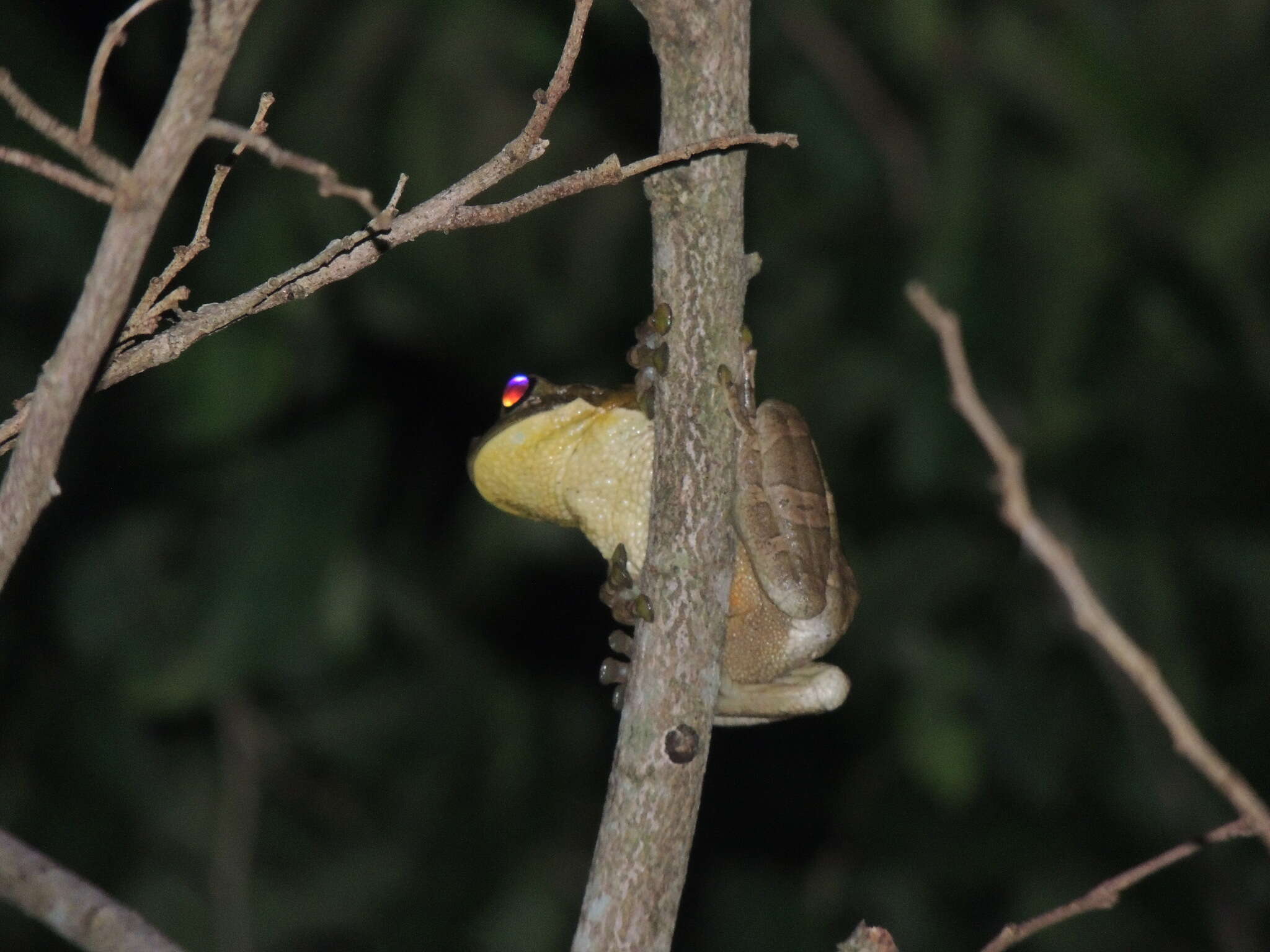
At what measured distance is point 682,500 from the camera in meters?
2.10

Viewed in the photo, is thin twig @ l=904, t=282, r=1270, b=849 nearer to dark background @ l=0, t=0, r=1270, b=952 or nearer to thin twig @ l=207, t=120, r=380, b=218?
thin twig @ l=207, t=120, r=380, b=218

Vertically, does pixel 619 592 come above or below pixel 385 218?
above

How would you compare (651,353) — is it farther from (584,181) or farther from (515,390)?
(515,390)

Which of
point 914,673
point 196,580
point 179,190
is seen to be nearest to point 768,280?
point 914,673

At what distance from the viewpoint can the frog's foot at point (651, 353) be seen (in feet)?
6.81

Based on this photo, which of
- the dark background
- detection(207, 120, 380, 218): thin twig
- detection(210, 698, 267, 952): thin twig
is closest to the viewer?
detection(207, 120, 380, 218): thin twig

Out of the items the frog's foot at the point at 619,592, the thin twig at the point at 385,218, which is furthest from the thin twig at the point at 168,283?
the frog's foot at the point at 619,592

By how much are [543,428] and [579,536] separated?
6.52 feet

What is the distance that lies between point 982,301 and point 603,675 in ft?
6.69

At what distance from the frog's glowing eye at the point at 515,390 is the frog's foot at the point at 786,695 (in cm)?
80

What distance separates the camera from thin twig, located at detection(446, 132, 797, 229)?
169cm

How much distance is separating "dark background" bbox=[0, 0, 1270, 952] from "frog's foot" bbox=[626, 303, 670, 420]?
6.12 feet

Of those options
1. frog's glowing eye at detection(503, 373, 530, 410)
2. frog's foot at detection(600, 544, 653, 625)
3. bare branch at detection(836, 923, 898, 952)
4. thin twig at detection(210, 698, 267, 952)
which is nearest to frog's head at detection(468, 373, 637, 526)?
frog's glowing eye at detection(503, 373, 530, 410)

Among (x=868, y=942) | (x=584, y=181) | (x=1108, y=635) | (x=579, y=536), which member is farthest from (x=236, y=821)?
(x=1108, y=635)
